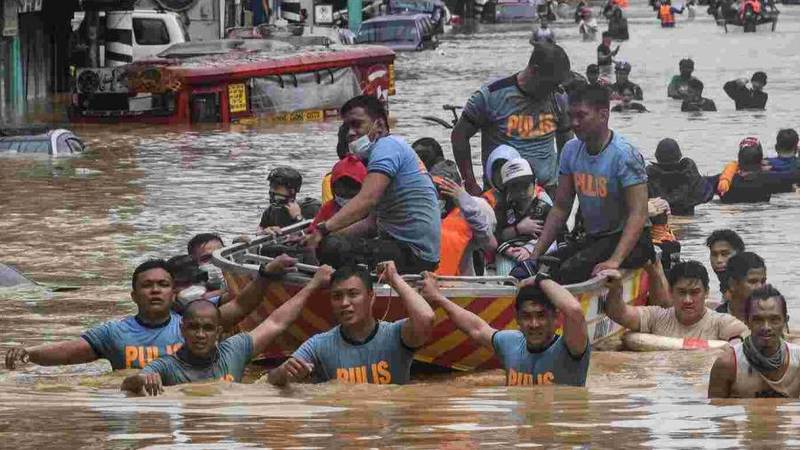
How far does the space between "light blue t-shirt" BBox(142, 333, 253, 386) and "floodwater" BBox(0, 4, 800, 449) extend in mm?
138

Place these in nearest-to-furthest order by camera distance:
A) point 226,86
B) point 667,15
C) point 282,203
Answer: point 282,203 → point 226,86 → point 667,15

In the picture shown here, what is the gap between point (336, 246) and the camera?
37.7 feet

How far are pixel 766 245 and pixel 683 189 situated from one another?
1.98 meters

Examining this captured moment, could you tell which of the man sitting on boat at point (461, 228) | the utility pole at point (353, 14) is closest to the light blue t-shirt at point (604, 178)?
the man sitting on boat at point (461, 228)

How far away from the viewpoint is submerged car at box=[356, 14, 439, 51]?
2421 inches

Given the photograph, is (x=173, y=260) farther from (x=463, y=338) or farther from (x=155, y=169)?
(x=155, y=169)

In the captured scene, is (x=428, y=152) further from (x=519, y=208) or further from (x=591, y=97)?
(x=591, y=97)

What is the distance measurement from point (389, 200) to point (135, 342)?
5.79 ft

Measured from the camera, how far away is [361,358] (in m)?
10.1

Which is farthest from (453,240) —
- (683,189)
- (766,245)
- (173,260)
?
(683,189)

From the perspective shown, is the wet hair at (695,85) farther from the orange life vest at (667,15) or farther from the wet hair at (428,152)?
the orange life vest at (667,15)

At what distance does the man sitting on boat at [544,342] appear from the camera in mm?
9797

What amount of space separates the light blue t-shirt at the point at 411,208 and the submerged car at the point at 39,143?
1619 centimetres

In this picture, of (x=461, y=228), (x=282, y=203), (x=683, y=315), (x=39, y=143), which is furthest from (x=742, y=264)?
(x=39, y=143)
